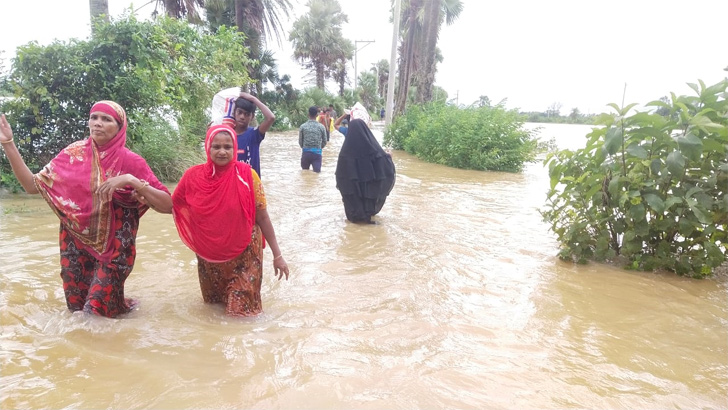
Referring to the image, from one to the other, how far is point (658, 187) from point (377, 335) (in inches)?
117

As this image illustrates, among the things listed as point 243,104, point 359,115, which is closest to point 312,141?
point 359,115

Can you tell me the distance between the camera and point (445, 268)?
4.20 meters

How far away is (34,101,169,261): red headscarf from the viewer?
2.53m

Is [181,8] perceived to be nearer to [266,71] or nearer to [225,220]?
[266,71]

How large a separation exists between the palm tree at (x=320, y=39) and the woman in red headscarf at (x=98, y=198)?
32.9 metres

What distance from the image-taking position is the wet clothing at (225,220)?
2.68 meters

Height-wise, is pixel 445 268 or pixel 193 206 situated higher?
pixel 193 206

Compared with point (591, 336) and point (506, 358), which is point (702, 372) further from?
point (506, 358)

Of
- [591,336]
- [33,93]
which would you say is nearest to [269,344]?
[591,336]

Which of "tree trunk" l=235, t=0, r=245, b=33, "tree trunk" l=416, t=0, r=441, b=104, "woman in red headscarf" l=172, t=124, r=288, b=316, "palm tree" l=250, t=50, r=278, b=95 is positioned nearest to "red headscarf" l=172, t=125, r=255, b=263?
"woman in red headscarf" l=172, t=124, r=288, b=316

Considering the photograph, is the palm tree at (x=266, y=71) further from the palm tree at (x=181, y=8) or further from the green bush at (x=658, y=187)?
the green bush at (x=658, y=187)

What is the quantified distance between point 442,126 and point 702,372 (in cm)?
1086

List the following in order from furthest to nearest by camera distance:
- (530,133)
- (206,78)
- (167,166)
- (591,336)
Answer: (530,133), (206,78), (167,166), (591,336)

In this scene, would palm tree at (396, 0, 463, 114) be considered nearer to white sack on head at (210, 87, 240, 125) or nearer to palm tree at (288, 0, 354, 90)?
palm tree at (288, 0, 354, 90)
